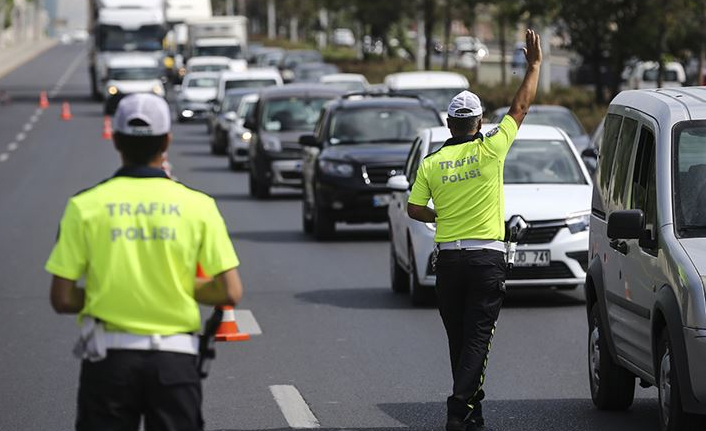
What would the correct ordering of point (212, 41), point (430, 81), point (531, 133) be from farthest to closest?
1. point (212, 41)
2. point (430, 81)
3. point (531, 133)

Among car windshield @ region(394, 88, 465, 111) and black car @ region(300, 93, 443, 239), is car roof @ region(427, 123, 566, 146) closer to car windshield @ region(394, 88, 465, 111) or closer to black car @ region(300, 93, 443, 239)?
black car @ region(300, 93, 443, 239)

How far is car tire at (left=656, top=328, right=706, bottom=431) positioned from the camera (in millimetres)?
7965

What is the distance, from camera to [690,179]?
28.1 feet

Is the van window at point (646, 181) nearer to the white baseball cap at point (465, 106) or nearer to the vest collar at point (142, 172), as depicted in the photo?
the white baseball cap at point (465, 106)

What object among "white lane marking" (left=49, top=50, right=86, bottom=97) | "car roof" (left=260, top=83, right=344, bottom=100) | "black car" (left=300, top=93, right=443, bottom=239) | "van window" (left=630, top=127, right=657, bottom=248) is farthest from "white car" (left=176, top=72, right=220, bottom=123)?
"van window" (left=630, top=127, right=657, bottom=248)

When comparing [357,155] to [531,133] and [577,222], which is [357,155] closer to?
[531,133]

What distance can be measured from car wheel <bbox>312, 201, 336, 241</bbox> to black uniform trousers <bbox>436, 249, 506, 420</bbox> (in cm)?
1228

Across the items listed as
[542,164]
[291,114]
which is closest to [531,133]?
[542,164]

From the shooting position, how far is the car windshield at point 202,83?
56000 millimetres

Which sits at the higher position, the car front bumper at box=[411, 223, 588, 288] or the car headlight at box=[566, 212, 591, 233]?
the car headlight at box=[566, 212, 591, 233]

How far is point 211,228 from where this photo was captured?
5.71m

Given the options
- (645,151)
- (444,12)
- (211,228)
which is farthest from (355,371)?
(444,12)

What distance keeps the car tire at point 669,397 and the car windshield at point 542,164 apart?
705 cm

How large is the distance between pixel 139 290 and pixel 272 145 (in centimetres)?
2165
